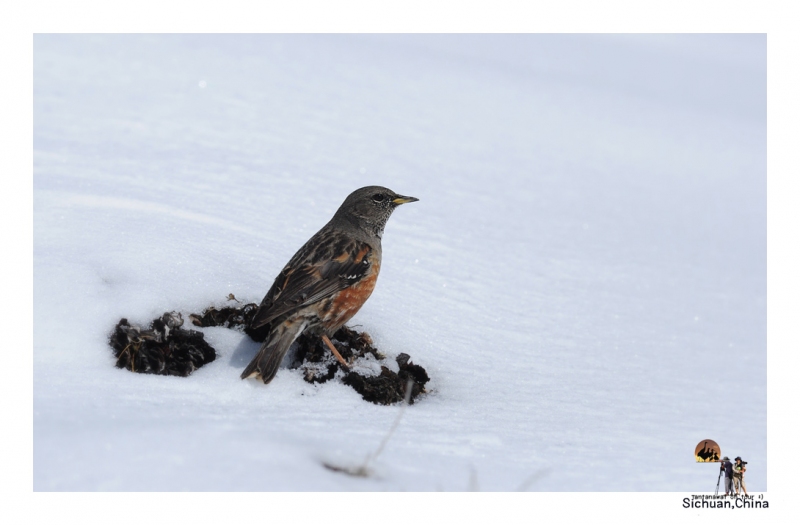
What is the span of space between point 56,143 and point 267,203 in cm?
206

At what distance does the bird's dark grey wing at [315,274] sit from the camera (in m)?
4.30

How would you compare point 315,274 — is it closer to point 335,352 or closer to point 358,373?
point 335,352

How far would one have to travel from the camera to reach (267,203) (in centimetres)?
658

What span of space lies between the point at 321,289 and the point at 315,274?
132 mm

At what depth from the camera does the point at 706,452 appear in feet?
13.3

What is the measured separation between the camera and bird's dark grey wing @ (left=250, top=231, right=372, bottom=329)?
4297 mm

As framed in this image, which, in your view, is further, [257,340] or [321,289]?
[321,289]

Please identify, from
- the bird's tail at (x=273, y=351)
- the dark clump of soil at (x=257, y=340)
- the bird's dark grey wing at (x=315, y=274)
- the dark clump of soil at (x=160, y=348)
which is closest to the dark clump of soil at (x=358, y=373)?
the dark clump of soil at (x=257, y=340)

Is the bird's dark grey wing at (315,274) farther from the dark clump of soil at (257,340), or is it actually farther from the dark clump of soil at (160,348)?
the dark clump of soil at (160,348)

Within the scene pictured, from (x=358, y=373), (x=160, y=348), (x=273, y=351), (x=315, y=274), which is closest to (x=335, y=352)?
(x=358, y=373)

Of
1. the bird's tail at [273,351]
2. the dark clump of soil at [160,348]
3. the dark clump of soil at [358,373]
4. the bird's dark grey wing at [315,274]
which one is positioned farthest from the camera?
the bird's dark grey wing at [315,274]

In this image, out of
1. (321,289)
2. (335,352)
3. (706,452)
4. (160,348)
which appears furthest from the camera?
(321,289)

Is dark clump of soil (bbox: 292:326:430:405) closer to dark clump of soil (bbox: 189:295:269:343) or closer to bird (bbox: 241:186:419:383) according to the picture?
bird (bbox: 241:186:419:383)

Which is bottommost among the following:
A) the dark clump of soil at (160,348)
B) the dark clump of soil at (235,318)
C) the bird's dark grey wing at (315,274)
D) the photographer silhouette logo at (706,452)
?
the photographer silhouette logo at (706,452)
